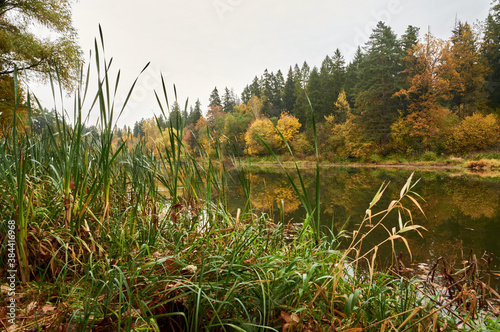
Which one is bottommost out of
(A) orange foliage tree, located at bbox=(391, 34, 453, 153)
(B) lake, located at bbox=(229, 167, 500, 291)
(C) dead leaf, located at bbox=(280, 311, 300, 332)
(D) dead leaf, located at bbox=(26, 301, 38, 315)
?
(B) lake, located at bbox=(229, 167, 500, 291)

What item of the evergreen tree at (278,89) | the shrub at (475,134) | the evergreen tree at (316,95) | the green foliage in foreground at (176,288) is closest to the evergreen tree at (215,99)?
the evergreen tree at (278,89)

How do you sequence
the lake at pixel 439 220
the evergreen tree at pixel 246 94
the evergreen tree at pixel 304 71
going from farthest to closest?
the evergreen tree at pixel 246 94
the evergreen tree at pixel 304 71
the lake at pixel 439 220

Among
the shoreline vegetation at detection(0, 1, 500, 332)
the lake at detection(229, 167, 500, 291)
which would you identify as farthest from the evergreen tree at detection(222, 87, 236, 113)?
the lake at detection(229, 167, 500, 291)

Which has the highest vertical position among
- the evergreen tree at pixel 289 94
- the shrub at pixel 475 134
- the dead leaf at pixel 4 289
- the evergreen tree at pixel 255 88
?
the evergreen tree at pixel 255 88

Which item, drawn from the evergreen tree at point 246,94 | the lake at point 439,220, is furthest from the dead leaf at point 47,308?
the evergreen tree at point 246,94

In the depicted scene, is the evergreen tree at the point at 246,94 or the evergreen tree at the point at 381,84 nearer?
the evergreen tree at the point at 381,84

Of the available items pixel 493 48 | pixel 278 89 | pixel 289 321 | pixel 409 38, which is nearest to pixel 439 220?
pixel 289 321

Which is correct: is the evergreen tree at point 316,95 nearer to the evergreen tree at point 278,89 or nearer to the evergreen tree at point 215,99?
the evergreen tree at point 278,89

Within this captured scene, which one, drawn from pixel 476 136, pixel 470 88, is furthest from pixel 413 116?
pixel 470 88

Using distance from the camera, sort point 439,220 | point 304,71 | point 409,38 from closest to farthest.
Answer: point 439,220 < point 409,38 < point 304,71

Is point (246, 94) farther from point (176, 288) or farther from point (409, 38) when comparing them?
point (176, 288)

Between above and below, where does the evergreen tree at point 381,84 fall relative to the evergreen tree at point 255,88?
below

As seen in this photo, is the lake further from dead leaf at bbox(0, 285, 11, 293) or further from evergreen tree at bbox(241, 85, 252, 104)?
evergreen tree at bbox(241, 85, 252, 104)

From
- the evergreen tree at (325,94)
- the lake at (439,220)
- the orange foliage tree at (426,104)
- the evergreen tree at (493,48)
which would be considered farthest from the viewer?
the evergreen tree at (325,94)
